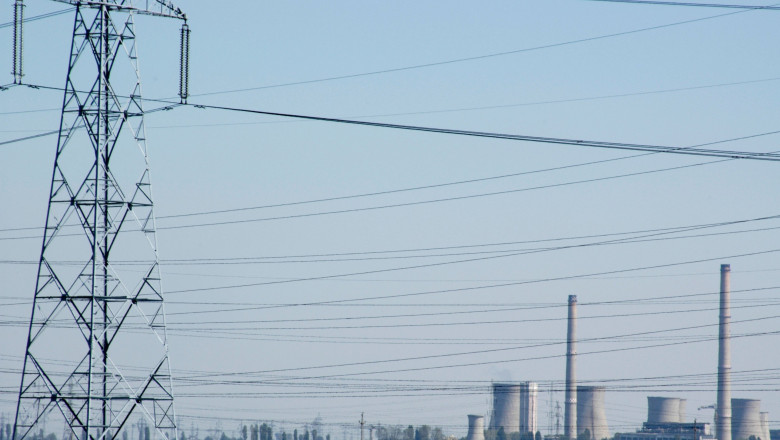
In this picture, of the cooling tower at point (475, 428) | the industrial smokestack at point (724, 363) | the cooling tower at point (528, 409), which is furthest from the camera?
the cooling tower at point (528, 409)

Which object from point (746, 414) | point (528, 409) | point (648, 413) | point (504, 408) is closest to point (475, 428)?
point (504, 408)

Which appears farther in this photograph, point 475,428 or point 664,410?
point 475,428

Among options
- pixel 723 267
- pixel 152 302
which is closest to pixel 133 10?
pixel 152 302

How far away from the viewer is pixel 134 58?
22.9 meters

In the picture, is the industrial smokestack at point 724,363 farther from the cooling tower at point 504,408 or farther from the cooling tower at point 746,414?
the cooling tower at point 504,408

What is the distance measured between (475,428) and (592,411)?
11051mm

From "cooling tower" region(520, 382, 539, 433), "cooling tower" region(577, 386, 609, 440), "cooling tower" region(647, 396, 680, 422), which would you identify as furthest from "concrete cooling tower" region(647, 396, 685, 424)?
"cooling tower" region(520, 382, 539, 433)

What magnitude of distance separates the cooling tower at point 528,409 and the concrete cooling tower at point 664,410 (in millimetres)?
11405

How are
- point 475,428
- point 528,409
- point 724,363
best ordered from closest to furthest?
point 724,363 < point 475,428 < point 528,409

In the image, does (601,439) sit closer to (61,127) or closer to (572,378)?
(572,378)

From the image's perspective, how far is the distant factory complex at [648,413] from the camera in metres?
85.3

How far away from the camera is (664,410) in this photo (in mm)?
95812

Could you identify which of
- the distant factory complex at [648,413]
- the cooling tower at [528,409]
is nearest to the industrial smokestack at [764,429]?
the distant factory complex at [648,413]

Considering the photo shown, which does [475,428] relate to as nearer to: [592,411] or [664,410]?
[592,411]
